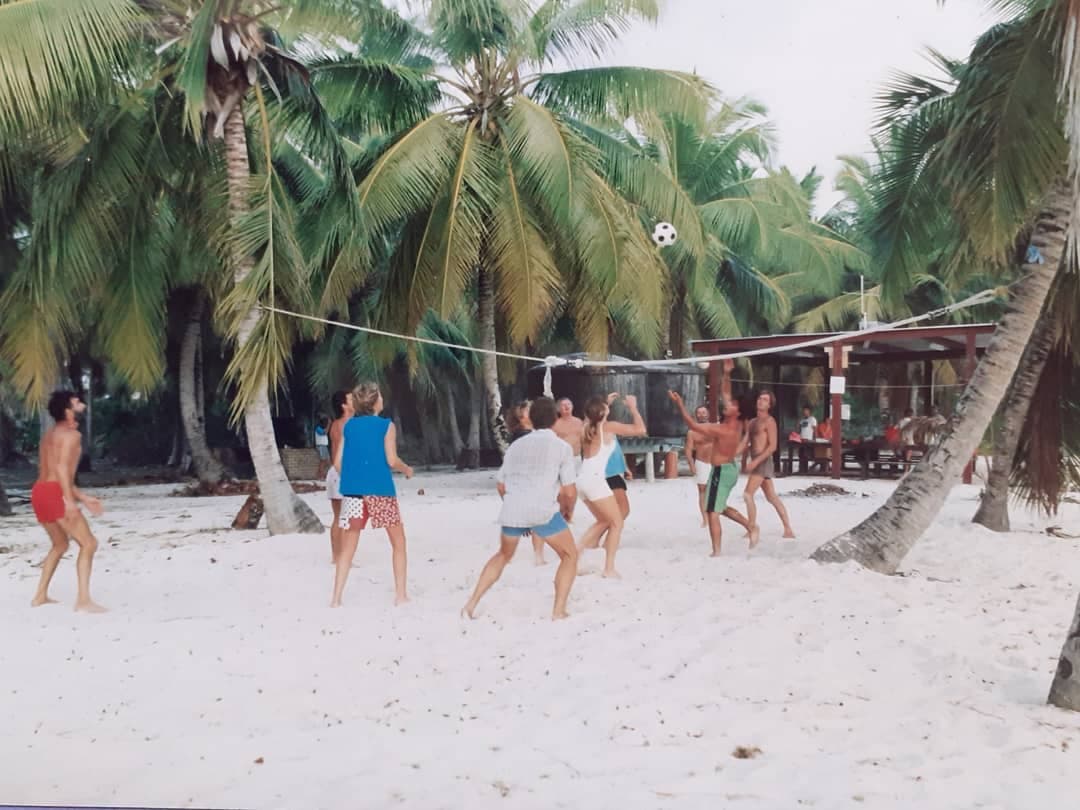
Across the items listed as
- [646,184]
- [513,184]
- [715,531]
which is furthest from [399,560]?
[646,184]

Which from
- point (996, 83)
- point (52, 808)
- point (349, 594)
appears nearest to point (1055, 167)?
point (996, 83)

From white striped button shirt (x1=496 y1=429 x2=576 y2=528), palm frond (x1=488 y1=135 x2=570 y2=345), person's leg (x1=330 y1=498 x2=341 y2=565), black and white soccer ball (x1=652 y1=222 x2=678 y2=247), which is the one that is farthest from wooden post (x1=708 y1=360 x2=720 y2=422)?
white striped button shirt (x1=496 y1=429 x2=576 y2=528)

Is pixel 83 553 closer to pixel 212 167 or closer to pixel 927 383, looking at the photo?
pixel 212 167

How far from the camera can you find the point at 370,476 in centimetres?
461

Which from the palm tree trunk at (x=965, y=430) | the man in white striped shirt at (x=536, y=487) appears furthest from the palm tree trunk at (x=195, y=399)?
the palm tree trunk at (x=965, y=430)

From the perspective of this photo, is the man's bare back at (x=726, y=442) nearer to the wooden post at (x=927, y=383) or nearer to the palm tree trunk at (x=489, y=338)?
the palm tree trunk at (x=489, y=338)

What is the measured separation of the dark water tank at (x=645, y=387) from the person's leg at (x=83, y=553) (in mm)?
8052

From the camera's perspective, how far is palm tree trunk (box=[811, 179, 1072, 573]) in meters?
4.95

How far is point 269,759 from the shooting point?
277cm

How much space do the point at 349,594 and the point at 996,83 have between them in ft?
12.7

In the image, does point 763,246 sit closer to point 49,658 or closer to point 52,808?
point 49,658

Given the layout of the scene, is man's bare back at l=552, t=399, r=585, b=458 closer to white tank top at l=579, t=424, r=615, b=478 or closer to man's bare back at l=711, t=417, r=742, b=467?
white tank top at l=579, t=424, r=615, b=478

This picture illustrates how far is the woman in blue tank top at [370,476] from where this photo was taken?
460 centimetres

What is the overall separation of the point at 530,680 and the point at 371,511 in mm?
1394
